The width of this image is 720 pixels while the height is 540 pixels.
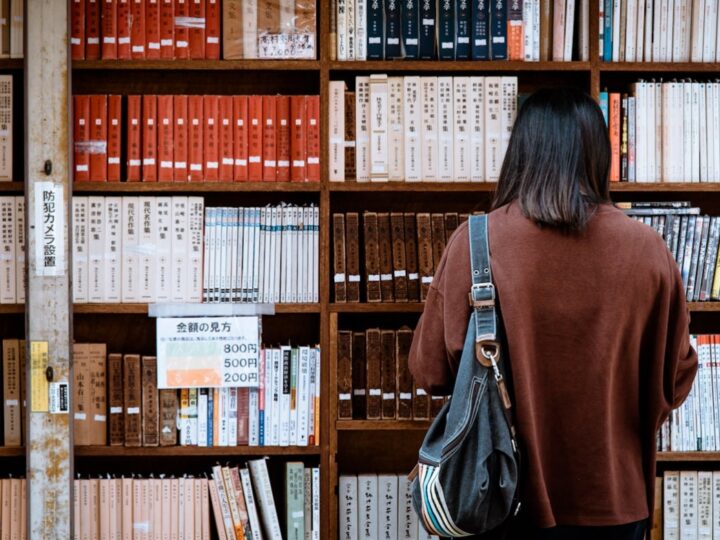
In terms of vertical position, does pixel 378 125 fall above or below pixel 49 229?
above

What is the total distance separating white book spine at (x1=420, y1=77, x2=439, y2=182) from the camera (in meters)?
2.46

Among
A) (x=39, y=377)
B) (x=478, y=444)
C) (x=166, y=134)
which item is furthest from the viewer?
(x=166, y=134)

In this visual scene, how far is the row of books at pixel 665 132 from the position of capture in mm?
2480

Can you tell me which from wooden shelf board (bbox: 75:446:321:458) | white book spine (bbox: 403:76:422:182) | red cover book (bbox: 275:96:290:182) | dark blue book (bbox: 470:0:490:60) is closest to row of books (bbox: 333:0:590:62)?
dark blue book (bbox: 470:0:490:60)

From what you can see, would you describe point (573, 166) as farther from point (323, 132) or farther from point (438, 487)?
point (323, 132)

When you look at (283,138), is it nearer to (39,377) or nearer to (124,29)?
(124,29)

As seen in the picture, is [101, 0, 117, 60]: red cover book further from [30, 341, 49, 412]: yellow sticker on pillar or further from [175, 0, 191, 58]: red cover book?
[30, 341, 49, 412]: yellow sticker on pillar

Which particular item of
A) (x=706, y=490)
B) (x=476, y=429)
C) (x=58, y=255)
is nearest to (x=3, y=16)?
(x=58, y=255)

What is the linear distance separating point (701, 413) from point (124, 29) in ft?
6.90

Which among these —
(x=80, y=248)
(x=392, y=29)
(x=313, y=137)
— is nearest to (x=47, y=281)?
(x=80, y=248)

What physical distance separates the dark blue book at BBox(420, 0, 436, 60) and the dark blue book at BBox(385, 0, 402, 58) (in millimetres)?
69

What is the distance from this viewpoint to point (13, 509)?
95.3 inches

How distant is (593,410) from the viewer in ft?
5.07

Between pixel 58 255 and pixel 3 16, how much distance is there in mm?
748
